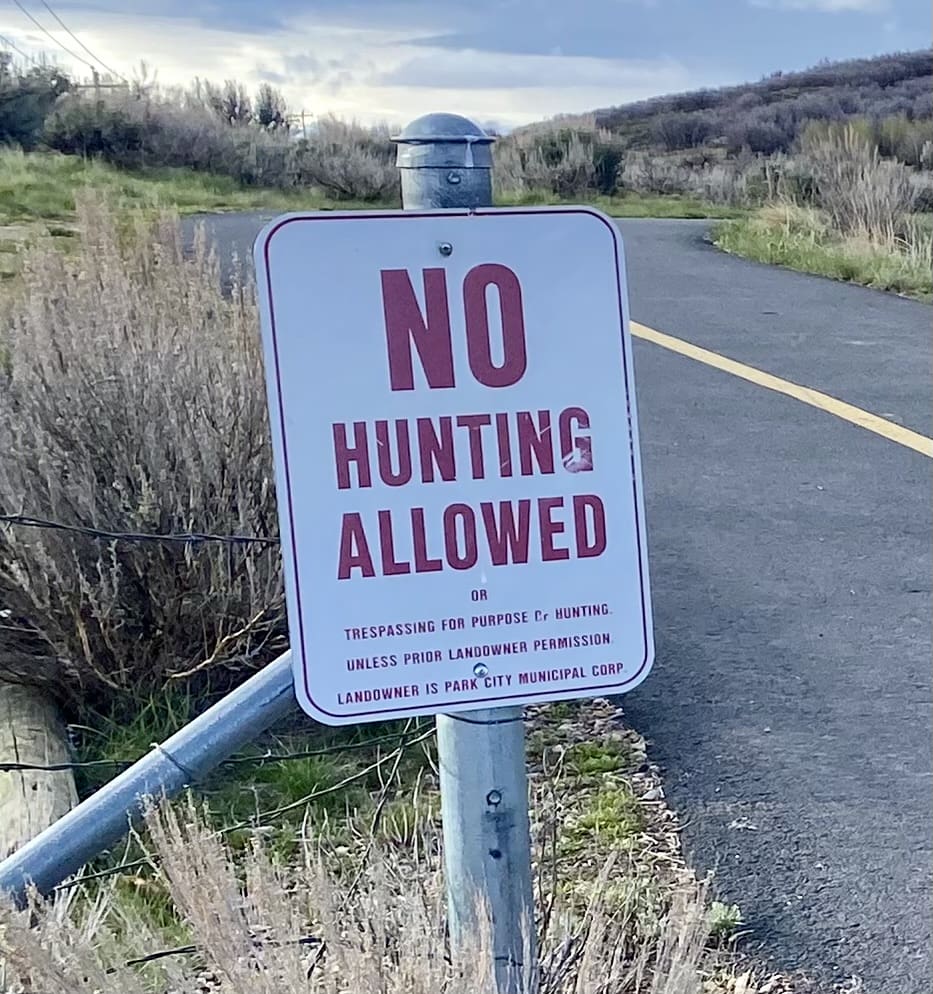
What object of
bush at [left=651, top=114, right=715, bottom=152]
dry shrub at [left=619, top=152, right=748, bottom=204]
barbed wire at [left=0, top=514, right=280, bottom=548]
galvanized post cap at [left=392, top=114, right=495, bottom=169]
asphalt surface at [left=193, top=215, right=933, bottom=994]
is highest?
bush at [left=651, top=114, right=715, bottom=152]

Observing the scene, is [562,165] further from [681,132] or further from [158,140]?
[681,132]

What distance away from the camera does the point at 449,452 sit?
1.58 metres

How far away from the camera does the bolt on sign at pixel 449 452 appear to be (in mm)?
1553

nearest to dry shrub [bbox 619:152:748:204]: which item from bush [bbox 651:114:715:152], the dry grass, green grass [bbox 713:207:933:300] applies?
green grass [bbox 713:207:933:300]

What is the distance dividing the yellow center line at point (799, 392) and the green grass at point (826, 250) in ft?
8.69

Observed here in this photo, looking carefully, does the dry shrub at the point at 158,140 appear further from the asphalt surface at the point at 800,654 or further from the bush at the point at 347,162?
the asphalt surface at the point at 800,654

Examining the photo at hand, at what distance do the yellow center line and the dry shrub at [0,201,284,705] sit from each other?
3.72m

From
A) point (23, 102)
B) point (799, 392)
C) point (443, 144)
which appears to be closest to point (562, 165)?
point (23, 102)

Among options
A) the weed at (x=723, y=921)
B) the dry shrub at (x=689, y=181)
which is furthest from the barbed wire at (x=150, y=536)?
the dry shrub at (x=689, y=181)

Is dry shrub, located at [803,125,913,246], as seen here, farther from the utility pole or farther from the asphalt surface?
the utility pole

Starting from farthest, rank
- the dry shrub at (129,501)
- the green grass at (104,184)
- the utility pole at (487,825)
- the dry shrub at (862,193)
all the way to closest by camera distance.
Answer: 1. the green grass at (104,184)
2. the dry shrub at (862,193)
3. the dry shrub at (129,501)
4. the utility pole at (487,825)

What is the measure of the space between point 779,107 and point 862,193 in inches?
1236

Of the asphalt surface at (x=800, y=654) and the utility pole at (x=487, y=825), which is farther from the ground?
the utility pole at (x=487, y=825)

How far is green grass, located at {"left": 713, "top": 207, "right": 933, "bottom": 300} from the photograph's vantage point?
11.3 metres
